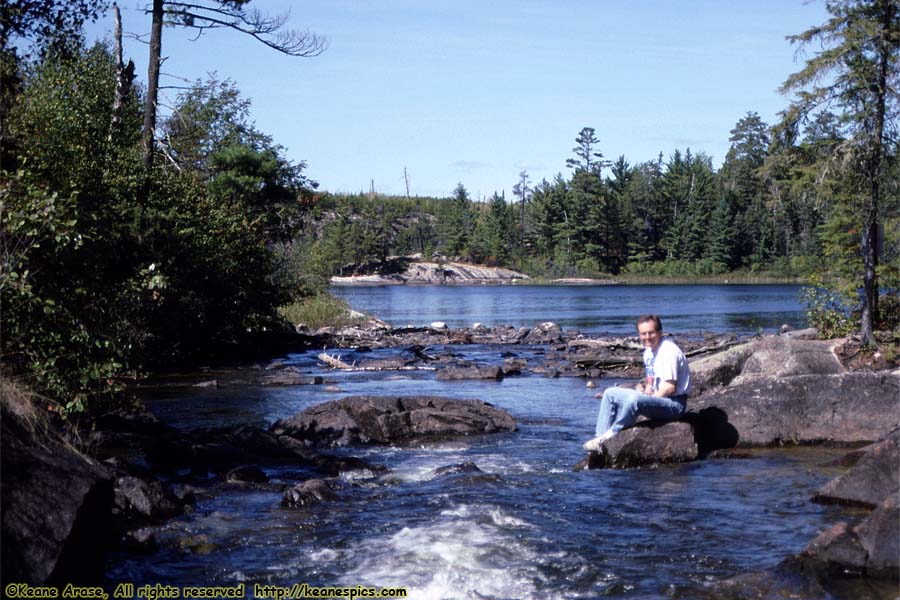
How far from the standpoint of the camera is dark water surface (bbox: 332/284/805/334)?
47094mm

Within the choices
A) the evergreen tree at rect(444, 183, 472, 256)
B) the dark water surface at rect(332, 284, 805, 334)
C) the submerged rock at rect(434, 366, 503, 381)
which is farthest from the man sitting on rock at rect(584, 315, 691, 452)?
the evergreen tree at rect(444, 183, 472, 256)

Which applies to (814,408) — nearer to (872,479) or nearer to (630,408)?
(630,408)

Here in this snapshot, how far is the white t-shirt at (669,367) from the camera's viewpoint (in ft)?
39.5

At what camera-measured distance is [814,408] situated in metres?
13.2

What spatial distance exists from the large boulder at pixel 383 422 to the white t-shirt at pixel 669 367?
4.24 meters

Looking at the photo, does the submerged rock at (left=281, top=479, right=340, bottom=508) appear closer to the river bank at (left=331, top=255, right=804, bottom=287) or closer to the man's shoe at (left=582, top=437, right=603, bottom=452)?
the man's shoe at (left=582, top=437, right=603, bottom=452)

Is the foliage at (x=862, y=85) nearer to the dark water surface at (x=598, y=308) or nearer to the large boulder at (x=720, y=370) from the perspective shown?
the large boulder at (x=720, y=370)

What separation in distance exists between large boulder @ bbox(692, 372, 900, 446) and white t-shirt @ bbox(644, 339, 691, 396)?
139 cm

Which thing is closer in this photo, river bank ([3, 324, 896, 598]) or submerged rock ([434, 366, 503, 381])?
river bank ([3, 324, 896, 598])

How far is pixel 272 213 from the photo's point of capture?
36906mm

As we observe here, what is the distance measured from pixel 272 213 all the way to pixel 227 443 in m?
23.7

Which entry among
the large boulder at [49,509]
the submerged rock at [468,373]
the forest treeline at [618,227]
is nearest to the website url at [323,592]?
the large boulder at [49,509]

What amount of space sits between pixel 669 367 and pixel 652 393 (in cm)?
45

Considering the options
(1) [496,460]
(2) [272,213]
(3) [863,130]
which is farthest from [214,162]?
(1) [496,460]
